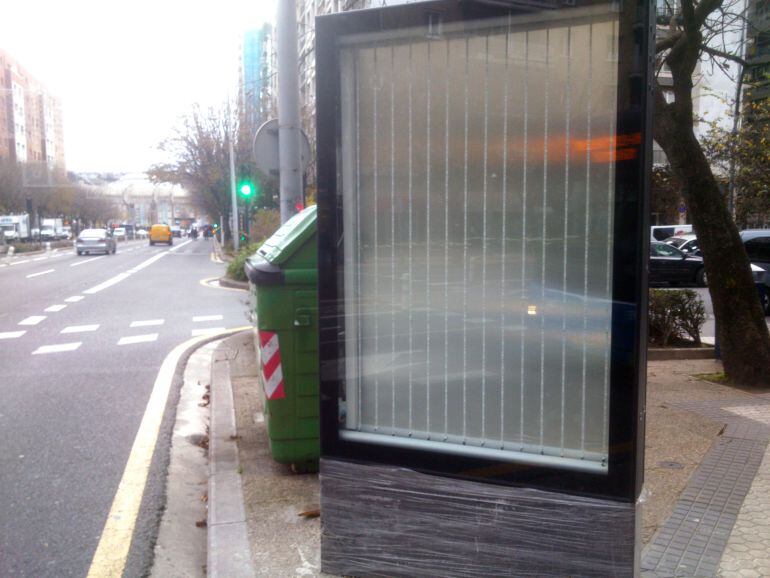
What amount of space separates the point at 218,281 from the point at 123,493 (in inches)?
675

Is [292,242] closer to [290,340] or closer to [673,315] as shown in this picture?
[290,340]

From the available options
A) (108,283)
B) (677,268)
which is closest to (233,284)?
(108,283)

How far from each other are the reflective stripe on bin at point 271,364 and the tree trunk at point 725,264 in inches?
178

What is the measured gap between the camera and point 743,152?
19672mm

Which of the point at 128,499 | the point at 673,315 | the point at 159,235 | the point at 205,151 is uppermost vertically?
the point at 205,151

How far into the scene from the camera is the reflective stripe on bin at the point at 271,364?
15.8 feet

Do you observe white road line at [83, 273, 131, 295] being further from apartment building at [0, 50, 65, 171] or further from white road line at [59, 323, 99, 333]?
apartment building at [0, 50, 65, 171]

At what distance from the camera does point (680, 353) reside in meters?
8.93

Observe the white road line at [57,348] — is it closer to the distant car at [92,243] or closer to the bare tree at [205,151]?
the bare tree at [205,151]

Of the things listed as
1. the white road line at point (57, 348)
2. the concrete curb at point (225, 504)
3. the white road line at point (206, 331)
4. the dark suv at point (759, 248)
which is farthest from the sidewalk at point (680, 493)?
the dark suv at point (759, 248)

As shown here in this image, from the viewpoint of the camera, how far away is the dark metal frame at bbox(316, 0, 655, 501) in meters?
2.84

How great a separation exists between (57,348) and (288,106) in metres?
5.02

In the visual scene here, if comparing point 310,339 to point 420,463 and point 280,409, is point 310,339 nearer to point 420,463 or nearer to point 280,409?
point 280,409

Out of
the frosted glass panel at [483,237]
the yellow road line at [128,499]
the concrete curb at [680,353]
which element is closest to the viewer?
the frosted glass panel at [483,237]
